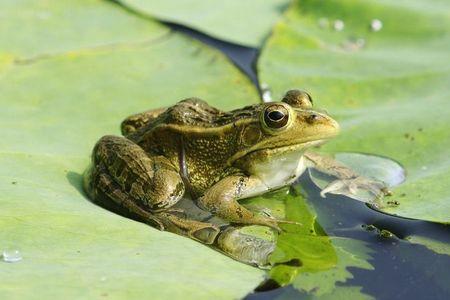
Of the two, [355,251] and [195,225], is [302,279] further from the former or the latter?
[195,225]

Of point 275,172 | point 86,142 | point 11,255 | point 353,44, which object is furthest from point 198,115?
point 353,44

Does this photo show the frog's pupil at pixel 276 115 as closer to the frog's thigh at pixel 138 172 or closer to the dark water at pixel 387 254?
the dark water at pixel 387 254

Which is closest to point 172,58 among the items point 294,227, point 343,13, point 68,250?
point 343,13

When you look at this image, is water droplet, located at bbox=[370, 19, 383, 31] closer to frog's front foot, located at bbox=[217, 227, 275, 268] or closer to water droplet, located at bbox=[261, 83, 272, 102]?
water droplet, located at bbox=[261, 83, 272, 102]

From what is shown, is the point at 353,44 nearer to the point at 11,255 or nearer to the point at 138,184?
the point at 138,184

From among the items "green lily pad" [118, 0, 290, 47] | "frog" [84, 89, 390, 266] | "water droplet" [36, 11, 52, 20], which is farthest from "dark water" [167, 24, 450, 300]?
A: "water droplet" [36, 11, 52, 20]
